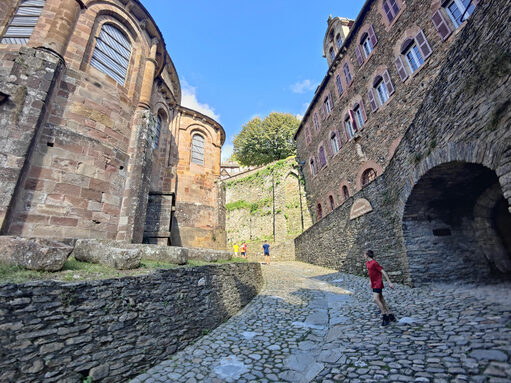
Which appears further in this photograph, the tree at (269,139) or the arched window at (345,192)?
the tree at (269,139)

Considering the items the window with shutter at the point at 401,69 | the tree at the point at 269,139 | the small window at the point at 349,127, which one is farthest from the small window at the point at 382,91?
the tree at the point at 269,139

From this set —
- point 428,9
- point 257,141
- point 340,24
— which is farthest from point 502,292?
point 257,141

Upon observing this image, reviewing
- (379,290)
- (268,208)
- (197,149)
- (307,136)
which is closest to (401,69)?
(307,136)

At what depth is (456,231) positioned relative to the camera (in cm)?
664

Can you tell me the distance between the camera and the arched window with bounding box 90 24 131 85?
774cm

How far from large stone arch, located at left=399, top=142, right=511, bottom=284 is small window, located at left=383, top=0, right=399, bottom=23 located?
31.6 ft

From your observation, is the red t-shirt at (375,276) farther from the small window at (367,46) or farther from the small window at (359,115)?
the small window at (367,46)

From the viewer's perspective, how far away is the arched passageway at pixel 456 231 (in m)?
6.16

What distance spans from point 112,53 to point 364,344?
11.1 m

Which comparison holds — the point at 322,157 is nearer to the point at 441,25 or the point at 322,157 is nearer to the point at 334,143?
the point at 334,143

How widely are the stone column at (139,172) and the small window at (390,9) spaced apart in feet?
38.1

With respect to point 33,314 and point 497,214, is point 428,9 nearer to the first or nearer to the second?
point 497,214

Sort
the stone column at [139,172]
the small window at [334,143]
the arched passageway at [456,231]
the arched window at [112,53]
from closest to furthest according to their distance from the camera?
1. the arched passageway at [456,231]
2. the stone column at [139,172]
3. the arched window at [112,53]
4. the small window at [334,143]

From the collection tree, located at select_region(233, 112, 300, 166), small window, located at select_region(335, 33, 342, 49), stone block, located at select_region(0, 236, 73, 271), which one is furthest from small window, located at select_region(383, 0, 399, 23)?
tree, located at select_region(233, 112, 300, 166)
